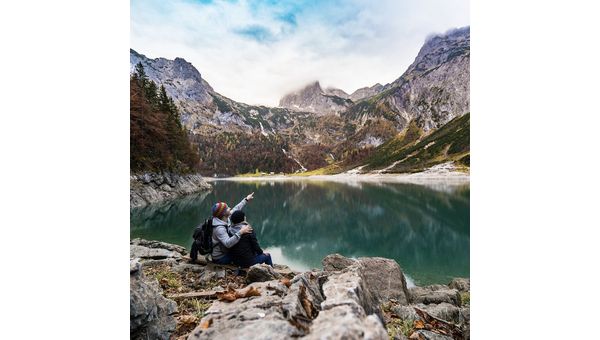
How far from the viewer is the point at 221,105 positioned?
158m

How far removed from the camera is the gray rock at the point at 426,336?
11.2ft

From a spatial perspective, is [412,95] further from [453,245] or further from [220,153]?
[453,245]

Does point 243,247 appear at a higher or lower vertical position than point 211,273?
higher

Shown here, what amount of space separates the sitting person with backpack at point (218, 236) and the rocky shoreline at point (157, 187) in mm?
16222

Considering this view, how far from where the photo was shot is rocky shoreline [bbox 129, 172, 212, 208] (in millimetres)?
24489

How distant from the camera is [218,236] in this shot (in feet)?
17.9

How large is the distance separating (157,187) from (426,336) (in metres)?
29.6

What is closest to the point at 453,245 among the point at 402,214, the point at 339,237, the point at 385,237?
the point at 385,237

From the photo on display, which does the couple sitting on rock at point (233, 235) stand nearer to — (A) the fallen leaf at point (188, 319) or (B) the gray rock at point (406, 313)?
(A) the fallen leaf at point (188, 319)

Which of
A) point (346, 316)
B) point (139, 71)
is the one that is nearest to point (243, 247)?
point (346, 316)

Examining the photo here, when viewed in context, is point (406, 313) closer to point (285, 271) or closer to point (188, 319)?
point (188, 319)

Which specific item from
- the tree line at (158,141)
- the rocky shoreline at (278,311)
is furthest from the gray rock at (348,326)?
the tree line at (158,141)

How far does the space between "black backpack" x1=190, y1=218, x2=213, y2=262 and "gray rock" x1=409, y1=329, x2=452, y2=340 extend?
12.1 feet

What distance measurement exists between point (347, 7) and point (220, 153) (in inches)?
4570
